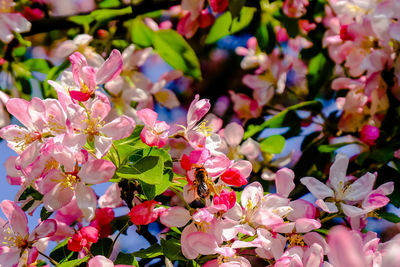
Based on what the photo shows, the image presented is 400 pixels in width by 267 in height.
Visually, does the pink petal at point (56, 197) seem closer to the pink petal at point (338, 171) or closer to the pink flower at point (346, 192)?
the pink flower at point (346, 192)

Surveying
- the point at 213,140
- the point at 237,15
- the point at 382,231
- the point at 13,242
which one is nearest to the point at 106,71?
the point at 213,140

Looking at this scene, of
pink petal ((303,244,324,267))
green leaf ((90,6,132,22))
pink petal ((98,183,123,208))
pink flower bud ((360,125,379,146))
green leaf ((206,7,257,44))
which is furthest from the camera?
green leaf ((206,7,257,44))

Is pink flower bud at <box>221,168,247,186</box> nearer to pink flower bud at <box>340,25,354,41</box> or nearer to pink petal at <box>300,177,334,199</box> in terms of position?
pink petal at <box>300,177,334,199</box>

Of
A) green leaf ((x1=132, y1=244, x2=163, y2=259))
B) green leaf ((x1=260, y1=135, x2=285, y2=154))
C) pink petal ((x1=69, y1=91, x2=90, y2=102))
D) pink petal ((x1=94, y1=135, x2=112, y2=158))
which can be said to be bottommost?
green leaf ((x1=260, y1=135, x2=285, y2=154))

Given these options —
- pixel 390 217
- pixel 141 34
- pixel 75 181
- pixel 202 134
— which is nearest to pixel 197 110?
pixel 202 134

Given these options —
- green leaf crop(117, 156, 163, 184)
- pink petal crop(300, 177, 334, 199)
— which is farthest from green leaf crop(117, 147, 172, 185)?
pink petal crop(300, 177, 334, 199)

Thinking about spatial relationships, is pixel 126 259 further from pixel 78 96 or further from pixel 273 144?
pixel 273 144
